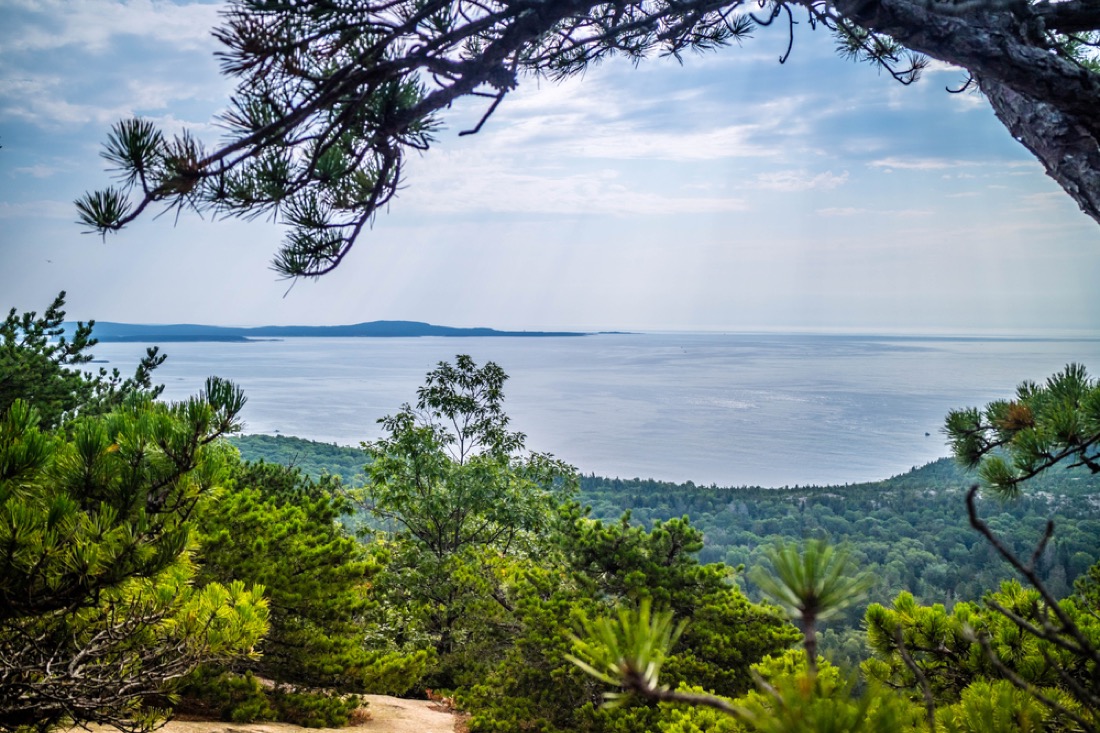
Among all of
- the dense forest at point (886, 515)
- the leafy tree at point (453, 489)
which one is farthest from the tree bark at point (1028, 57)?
the leafy tree at point (453, 489)

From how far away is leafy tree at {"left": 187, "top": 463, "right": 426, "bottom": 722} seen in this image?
422cm

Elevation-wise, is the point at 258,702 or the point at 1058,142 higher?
the point at 1058,142

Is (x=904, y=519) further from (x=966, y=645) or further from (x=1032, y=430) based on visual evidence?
(x=1032, y=430)

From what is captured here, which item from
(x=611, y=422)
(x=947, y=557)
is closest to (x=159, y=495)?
(x=947, y=557)

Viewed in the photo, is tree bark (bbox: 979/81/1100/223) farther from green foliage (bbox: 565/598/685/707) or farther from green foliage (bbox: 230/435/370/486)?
green foliage (bbox: 230/435/370/486)

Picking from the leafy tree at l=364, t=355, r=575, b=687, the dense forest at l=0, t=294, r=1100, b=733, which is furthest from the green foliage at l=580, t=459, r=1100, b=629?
the leafy tree at l=364, t=355, r=575, b=687

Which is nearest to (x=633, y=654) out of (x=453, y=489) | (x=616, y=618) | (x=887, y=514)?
(x=616, y=618)

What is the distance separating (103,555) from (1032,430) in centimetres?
254

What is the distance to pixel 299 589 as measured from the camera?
4441mm

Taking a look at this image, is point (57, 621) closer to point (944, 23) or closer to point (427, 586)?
point (944, 23)

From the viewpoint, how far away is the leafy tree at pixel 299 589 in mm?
4223

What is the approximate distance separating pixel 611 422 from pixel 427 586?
1120 inches

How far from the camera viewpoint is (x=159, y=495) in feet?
6.85

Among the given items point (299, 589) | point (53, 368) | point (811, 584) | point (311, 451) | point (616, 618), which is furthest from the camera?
point (311, 451)
